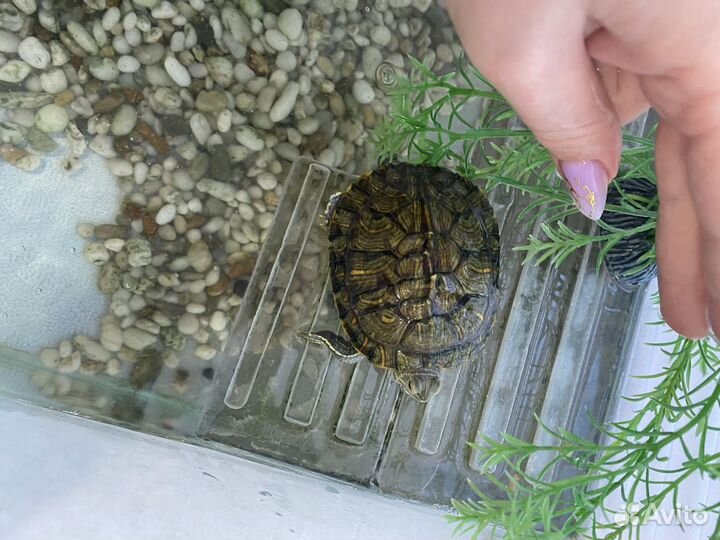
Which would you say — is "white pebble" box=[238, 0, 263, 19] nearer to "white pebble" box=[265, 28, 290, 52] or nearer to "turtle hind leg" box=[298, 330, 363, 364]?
"white pebble" box=[265, 28, 290, 52]

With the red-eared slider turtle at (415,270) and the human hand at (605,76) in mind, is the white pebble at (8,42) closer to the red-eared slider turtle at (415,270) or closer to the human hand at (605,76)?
the red-eared slider turtle at (415,270)

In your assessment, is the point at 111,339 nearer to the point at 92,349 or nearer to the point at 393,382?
the point at 92,349

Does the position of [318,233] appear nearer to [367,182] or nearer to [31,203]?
[367,182]

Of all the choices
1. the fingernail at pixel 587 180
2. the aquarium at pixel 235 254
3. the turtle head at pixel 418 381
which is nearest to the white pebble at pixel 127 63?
the aquarium at pixel 235 254

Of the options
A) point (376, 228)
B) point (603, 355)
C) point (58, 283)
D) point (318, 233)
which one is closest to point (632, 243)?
point (603, 355)

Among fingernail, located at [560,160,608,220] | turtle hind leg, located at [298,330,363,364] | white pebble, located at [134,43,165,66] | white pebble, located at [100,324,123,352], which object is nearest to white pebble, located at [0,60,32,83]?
white pebble, located at [134,43,165,66]

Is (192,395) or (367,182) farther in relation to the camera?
(192,395)
